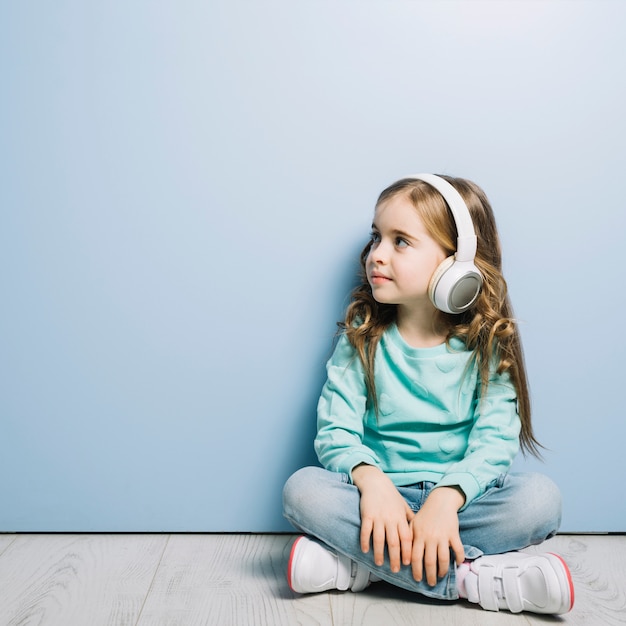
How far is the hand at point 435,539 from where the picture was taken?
99 centimetres

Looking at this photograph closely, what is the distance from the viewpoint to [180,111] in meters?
1.21

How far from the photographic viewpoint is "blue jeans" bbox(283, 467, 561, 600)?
1.03 meters

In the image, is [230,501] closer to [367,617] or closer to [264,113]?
[367,617]

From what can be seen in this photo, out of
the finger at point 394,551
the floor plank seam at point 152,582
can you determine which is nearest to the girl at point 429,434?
the finger at point 394,551

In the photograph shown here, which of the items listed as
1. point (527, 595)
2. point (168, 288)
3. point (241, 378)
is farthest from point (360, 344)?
point (527, 595)

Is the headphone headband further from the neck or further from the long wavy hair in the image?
the neck

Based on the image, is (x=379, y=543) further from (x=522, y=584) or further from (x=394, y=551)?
(x=522, y=584)

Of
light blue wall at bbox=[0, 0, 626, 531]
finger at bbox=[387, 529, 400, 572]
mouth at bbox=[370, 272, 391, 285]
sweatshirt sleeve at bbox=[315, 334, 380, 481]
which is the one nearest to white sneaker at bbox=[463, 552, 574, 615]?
finger at bbox=[387, 529, 400, 572]

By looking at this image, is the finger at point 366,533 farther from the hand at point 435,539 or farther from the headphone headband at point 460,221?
the headphone headband at point 460,221

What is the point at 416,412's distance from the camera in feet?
3.83

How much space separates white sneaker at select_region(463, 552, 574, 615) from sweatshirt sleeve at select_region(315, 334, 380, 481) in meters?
0.22

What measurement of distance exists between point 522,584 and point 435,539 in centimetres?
13

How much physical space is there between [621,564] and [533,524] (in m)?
0.25

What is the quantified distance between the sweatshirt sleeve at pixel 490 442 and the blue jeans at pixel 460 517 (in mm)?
32
